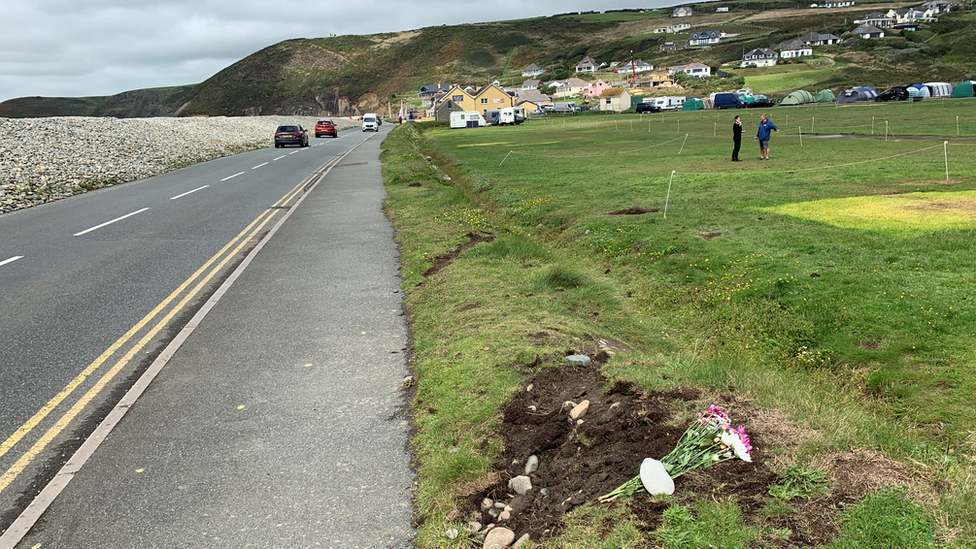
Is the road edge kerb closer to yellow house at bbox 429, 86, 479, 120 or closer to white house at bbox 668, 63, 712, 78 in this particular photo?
yellow house at bbox 429, 86, 479, 120

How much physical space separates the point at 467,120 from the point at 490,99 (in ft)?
83.6

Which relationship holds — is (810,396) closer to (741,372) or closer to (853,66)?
(741,372)

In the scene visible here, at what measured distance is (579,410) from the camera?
17.0ft

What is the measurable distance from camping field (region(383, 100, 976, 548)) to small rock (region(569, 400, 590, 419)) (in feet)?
0.28

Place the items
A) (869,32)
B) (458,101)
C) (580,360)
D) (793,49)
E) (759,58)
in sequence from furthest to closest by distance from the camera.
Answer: (869,32) → (793,49) → (759,58) → (458,101) → (580,360)

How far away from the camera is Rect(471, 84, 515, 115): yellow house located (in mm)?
107125

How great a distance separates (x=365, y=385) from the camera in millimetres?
6613

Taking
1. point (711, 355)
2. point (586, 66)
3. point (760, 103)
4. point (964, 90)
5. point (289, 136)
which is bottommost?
point (711, 355)

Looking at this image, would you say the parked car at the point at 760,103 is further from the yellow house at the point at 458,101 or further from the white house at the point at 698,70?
the white house at the point at 698,70

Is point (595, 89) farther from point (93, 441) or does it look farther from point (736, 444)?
point (736, 444)

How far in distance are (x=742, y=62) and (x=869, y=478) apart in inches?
6903

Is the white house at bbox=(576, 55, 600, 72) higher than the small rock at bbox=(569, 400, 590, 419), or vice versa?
the white house at bbox=(576, 55, 600, 72)

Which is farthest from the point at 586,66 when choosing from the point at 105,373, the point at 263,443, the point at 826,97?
the point at 263,443

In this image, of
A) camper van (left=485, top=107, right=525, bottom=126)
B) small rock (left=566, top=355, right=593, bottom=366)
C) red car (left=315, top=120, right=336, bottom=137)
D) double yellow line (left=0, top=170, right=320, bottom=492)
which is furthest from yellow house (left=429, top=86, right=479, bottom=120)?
small rock (left=566, top=355, right=593, bottom=366)
